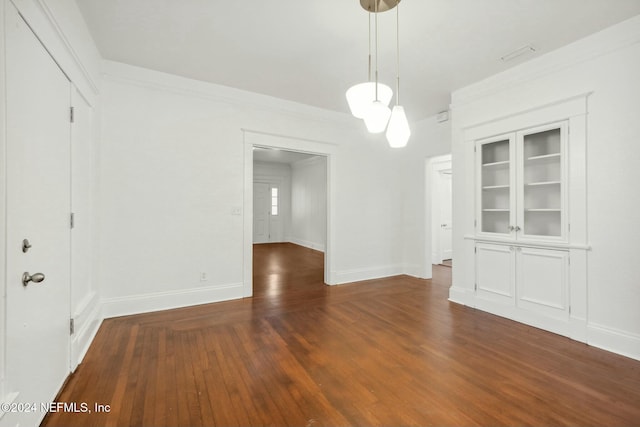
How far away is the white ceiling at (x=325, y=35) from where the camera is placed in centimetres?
240

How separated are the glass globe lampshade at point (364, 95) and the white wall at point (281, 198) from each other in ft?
29.3

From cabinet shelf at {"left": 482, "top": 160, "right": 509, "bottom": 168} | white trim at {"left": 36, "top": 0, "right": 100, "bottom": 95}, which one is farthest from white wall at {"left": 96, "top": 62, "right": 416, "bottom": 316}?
cabinet shelf at {"left": 482, "top": 160, "right": 509, "bottom": 168}

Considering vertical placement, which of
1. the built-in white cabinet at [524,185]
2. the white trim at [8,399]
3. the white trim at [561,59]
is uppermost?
the white trim at [561,59]

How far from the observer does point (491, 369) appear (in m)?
2.31

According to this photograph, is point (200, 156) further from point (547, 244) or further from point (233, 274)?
point (547, 244)

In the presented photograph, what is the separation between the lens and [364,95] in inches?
63.2

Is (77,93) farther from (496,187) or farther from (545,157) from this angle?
(545,157)

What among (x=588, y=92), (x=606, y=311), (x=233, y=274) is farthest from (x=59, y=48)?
(x=606, y=311)

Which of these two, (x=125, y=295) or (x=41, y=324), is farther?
(x=125, y=295)

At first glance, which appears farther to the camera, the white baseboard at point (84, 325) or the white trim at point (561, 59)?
the white trim at point (561, 59)

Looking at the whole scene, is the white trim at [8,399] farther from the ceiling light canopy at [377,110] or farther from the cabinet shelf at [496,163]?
the cabinet shelf at [496,163]

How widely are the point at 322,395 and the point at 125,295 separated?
2740mm

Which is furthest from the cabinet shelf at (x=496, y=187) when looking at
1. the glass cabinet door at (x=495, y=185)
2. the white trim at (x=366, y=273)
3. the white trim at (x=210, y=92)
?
the white trim at (x=210, y=92)

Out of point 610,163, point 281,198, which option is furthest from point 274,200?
point 610,163
